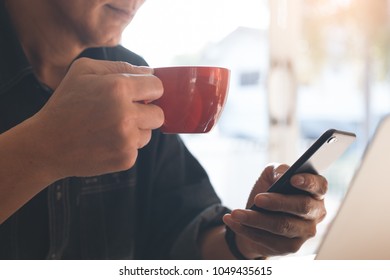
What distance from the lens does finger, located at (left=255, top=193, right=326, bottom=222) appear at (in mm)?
575

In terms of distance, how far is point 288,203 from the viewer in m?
0.58

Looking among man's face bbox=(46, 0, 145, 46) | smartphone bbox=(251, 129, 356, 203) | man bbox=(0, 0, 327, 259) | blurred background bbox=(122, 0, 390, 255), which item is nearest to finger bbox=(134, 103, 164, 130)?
man bbox=(0, 0, 327, 259)

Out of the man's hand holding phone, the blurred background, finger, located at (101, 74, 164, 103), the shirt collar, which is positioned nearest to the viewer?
finger, located at (101, 74, 164, 103)

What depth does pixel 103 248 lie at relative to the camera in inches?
29.8

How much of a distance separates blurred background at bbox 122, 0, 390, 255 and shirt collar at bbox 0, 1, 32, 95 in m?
1.11

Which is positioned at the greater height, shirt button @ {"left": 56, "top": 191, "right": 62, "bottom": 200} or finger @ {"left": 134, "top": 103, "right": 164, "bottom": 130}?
finger @ {"left": 134, "top": 103, "right": 164, "bottom": 130}

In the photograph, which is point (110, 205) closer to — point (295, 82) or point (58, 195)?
point (58, 195)

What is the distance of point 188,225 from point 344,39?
1.53 meters

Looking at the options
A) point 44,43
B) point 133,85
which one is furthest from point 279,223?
point 44,43

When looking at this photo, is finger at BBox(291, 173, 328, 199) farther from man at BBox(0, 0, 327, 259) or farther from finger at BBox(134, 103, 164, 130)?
finger at BBox(134, 103, 164, 130)

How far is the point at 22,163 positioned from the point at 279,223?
1.01 ft

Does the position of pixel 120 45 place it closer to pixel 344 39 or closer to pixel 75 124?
pixel 75 124

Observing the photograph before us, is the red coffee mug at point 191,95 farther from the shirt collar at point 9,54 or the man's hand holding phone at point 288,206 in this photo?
the shirt collar at point 9,54
